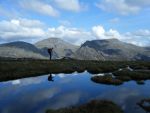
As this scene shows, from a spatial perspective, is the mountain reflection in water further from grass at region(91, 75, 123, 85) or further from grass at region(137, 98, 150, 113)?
grass at region(91, 75, 123, 85)

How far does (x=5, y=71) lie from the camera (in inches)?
3228

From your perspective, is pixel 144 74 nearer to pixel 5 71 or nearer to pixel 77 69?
pixel 77 69

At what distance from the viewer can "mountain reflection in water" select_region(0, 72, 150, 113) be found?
42.6 metres

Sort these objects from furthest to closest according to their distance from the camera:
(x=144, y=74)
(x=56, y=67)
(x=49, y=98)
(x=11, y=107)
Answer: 1. (x=56, y=67)
2. (x=144, y=74)
3. (x=49, y=98)
4. (x=11, y=107)

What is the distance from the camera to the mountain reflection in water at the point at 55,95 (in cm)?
4259

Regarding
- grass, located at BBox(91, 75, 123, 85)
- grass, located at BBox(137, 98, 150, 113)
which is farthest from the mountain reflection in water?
grass, located at BBox(91, 75, 123, 85)

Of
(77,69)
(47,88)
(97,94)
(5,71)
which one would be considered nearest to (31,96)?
(47,88)

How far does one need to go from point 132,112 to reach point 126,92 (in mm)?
17010

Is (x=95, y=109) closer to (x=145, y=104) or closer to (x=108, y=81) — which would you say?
(x=145, y=104)

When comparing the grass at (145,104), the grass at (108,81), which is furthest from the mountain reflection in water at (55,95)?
the grass at (108,81)

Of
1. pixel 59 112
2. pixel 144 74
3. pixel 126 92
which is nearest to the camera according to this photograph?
pixel 59 112

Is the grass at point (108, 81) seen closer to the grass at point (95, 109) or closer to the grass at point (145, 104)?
the grass at point (145, 104)

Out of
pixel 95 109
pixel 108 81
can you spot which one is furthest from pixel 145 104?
pixel 108 81

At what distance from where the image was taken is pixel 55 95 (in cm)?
5306
